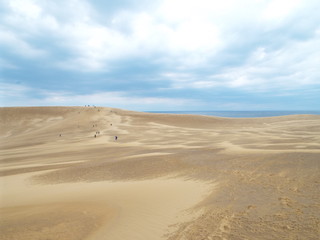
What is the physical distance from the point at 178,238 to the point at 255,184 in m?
5.23

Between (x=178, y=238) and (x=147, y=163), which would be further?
(x=147, y=163)

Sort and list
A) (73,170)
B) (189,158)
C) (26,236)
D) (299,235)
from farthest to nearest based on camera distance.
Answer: (189,158) → (73,170) → (26,236) → (299,235)

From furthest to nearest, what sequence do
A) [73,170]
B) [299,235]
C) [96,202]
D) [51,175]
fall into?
1. [73,170]
2. [51,175]
3. [96,202]
4. [299,235]

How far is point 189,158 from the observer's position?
1449 centimetres

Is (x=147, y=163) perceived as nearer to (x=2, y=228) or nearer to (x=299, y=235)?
(x=2, y=228)

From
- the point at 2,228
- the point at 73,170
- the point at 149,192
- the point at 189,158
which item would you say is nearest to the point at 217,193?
the point at 149,192

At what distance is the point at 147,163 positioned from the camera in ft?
44.5

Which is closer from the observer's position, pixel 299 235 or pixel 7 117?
pixel 299 235

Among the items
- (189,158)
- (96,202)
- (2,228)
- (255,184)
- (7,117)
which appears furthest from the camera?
(7,117)

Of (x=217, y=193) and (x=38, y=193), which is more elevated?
(x=217, y=193)

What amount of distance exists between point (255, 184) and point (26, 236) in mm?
8827

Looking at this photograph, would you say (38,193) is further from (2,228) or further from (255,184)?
(255,184)

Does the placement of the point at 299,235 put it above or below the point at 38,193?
→ above


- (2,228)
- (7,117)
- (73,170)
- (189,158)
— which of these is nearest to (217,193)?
(189,158)
